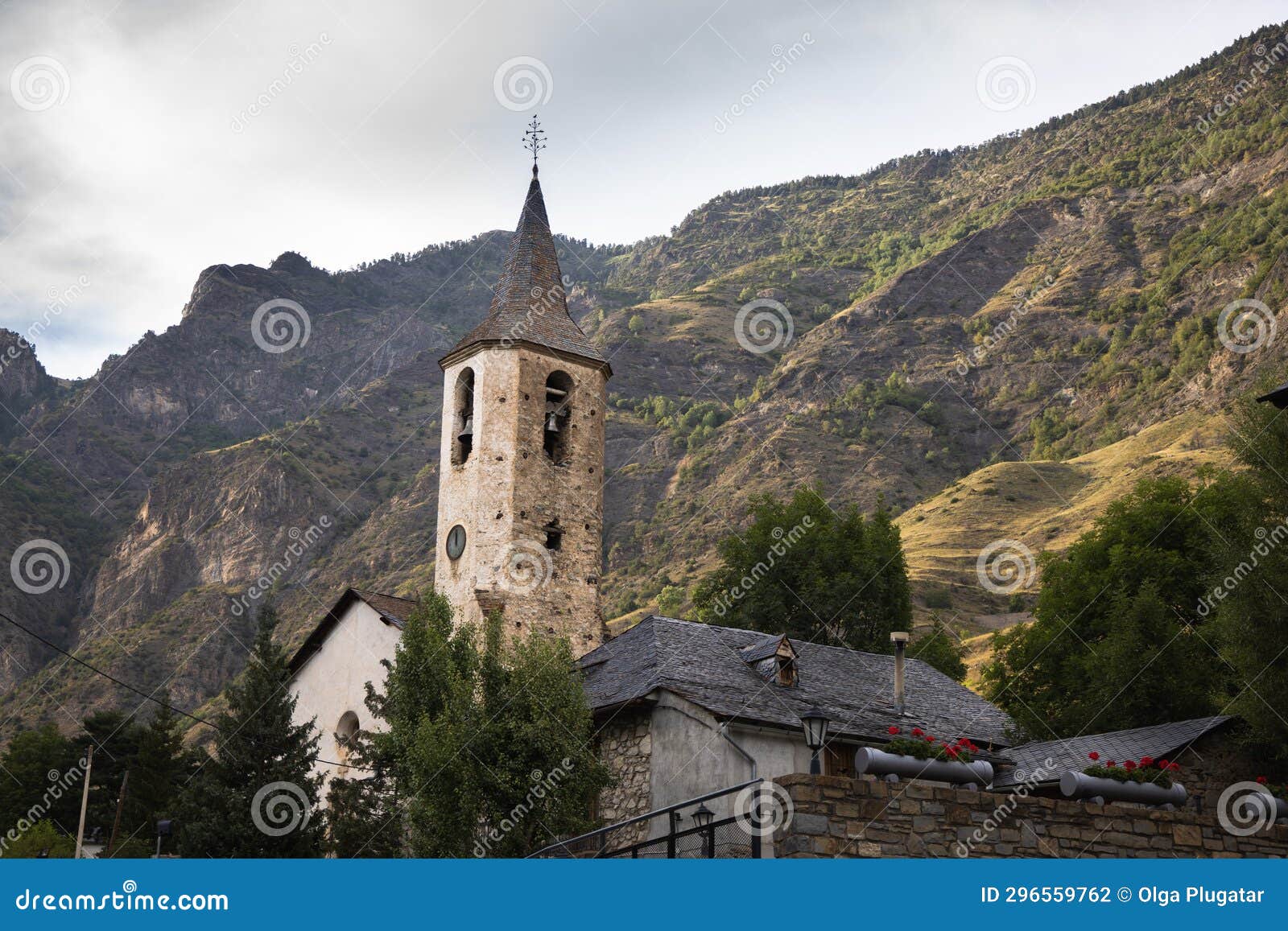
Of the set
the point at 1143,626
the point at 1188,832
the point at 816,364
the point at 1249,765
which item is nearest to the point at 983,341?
the point at 816,364

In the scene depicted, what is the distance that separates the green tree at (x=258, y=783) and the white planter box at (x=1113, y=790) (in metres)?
16.7

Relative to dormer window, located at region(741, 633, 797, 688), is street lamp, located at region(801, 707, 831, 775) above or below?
below

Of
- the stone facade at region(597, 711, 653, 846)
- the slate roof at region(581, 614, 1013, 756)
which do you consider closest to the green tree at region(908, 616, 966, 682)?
the slate roof at region(581, 614, 1013, 756)

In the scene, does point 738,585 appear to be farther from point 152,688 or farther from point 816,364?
point 816,364

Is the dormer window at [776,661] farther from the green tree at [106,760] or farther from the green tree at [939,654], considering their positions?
the green tree at [106,760]

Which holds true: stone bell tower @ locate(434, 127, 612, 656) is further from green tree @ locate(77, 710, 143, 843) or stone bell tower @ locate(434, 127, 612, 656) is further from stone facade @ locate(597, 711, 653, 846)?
green tree @ locate(77, 710, 143, 843)

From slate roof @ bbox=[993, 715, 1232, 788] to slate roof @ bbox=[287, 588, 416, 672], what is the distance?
15.7 metres

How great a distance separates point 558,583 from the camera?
106ft

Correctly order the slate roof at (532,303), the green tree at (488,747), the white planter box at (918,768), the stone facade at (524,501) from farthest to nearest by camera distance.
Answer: the slate roof at (532,303) → the stone facade at (524,501) → the green tree at (488,747) → the white planter box at (918,768)

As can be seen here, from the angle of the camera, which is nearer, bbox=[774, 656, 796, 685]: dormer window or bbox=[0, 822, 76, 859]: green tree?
bbox=[774, 656, 796, 685]: dormer window

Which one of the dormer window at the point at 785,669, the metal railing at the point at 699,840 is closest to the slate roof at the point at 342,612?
the dormer window at the point at 785,669

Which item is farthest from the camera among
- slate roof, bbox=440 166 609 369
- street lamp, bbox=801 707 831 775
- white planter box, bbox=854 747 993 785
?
slate roof, bbox=440 166 609 369

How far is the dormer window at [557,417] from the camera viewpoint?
33.9 m

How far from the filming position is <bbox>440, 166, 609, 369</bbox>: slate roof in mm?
34656
